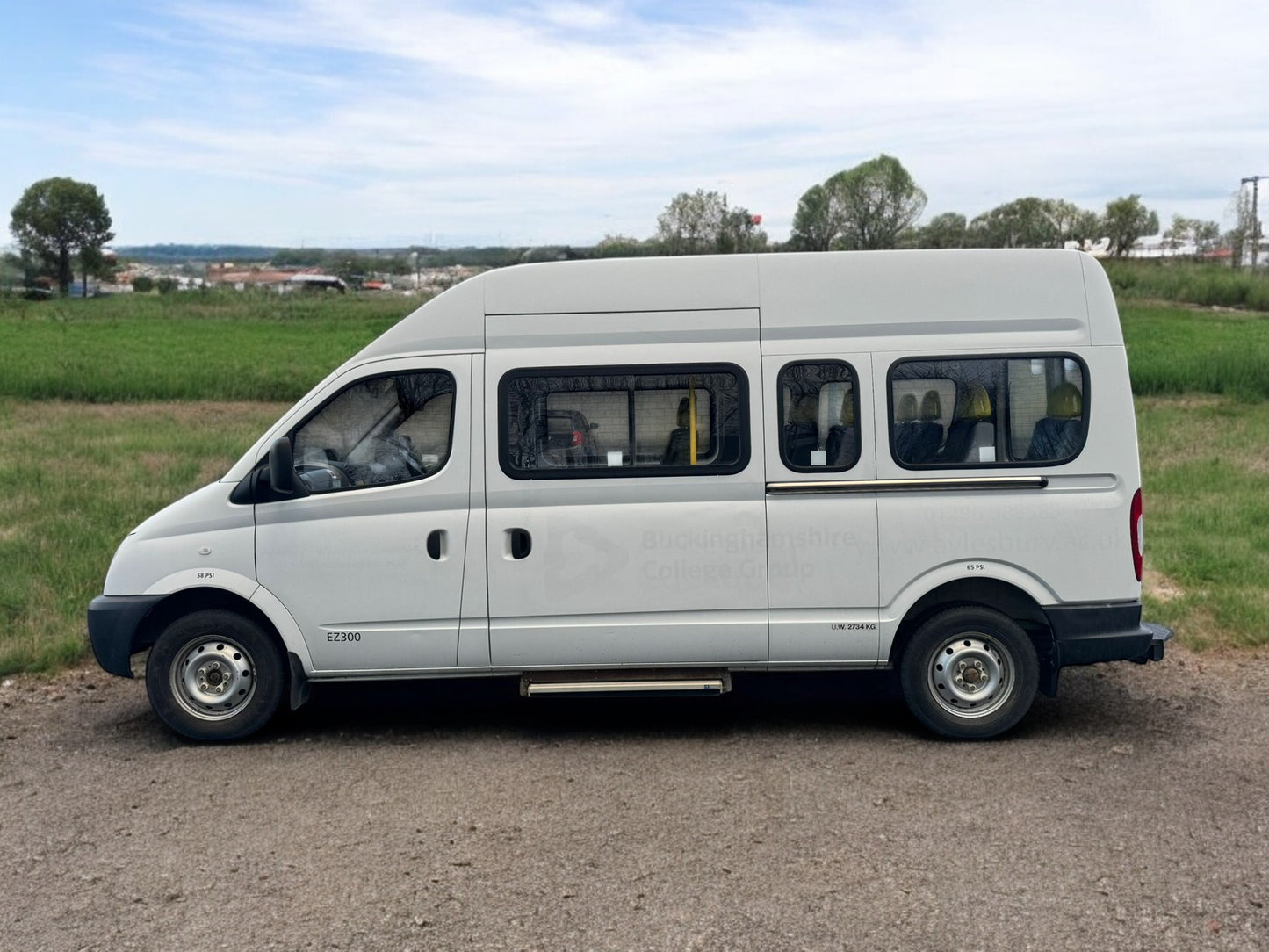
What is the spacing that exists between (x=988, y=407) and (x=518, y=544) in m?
2.64

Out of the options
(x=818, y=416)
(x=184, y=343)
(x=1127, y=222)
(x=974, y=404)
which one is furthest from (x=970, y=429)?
(x=1127, y=222)

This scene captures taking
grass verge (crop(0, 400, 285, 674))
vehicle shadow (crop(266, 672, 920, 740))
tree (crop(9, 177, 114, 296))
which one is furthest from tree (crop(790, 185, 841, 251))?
tree (crop(9, 177, 114, 296))

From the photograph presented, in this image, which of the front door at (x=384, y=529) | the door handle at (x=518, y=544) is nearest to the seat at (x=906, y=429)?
the door handle at (x=518, y=544)

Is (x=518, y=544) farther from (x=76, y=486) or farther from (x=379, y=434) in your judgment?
(x=76, y=486)

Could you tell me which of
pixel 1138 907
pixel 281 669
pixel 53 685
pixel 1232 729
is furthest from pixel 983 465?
pixel 53 685

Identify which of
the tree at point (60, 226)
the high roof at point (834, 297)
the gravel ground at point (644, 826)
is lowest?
the gravel ground at point (644, 826)

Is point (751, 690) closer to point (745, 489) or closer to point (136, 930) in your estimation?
point (745, 489)

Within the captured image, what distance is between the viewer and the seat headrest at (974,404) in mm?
7309

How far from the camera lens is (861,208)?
3036 cm

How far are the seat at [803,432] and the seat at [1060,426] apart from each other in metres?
1.17

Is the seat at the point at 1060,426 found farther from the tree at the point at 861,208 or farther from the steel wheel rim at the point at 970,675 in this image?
the tree at the point at 861,208

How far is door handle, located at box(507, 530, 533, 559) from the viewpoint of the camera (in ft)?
24.0

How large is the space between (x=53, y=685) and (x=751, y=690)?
4.67 m

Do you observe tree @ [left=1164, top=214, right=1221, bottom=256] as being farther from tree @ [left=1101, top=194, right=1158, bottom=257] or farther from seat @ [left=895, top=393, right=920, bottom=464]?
seat @ [left=895, top=393, right=920, bottom=464]
